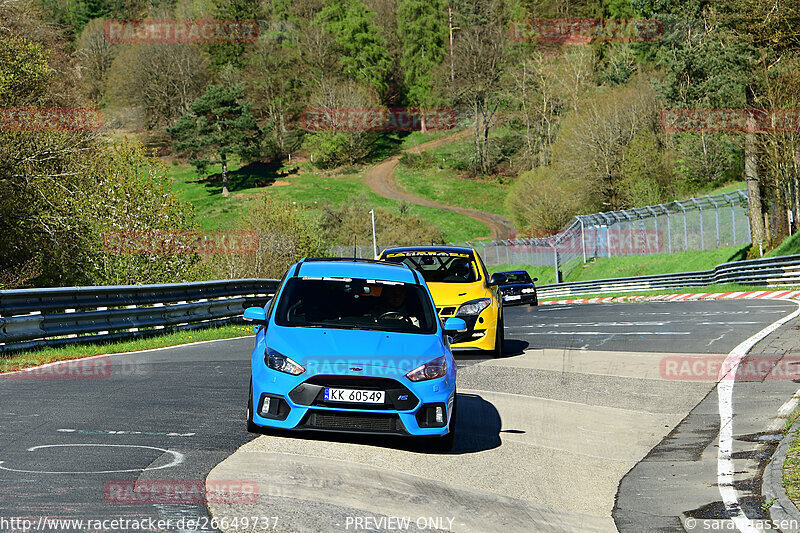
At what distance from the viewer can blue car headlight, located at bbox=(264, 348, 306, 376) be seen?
788cm

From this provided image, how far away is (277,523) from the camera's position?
5.63 m

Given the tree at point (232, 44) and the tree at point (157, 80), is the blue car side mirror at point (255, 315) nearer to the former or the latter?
the tree at point (157, 80)

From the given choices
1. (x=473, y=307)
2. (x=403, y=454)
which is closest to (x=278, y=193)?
(x=473, y=307)

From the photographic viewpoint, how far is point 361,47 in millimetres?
124688

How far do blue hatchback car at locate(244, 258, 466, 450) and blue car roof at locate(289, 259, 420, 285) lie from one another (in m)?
0.31

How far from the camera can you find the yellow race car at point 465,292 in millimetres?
15000

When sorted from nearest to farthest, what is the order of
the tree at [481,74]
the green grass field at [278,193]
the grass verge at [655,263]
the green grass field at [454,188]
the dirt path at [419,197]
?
1. the grass verge at [655,263]
2. the green grass field at [278,193]
3. the dirt path at [419,197]
4. the green grass field at [454,188]
5. the tree at [481,74]

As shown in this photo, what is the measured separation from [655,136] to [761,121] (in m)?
24.0

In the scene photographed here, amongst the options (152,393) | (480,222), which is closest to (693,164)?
(480,222)

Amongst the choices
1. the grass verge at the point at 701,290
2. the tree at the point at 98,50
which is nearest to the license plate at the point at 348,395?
the grass verge at the point at 701,290

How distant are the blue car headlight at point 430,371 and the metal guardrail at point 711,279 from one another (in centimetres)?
2656

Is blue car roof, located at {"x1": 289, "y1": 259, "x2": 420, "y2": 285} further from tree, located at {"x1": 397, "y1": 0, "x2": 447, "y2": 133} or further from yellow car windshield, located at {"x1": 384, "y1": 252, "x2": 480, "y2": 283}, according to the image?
tree, located at {"x1": 397, "y1": 0, "x2": 447, "y2": 133}

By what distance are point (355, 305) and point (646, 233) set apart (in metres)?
45.5

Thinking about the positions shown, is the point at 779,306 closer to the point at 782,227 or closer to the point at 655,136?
the point at 782,227
